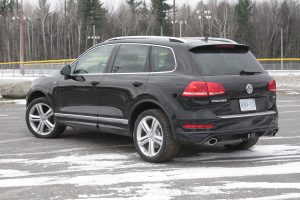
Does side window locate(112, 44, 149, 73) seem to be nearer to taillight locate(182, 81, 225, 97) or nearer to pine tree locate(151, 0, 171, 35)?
taillight locate(182, 81, 225, 97)

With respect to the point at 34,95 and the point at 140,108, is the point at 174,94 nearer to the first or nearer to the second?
the point at 140,108

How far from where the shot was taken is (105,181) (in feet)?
18.6

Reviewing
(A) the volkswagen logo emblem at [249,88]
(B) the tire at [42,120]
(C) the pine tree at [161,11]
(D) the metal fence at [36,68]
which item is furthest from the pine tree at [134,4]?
(A) the volkswagen logo emblem at [249,88]

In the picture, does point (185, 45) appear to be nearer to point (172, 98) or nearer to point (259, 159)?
point (172, 98)

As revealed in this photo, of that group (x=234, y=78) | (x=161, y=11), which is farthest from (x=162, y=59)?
(x=161, y=11)

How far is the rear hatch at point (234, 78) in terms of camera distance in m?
6.33

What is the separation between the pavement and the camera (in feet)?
17.0

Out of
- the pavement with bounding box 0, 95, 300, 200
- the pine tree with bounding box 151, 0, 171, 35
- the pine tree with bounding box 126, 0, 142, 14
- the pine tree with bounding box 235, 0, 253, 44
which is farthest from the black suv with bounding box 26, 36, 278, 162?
the pine tree with bounding box 126, 0, 142, 14

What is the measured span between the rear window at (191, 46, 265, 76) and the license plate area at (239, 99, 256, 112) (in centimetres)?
38

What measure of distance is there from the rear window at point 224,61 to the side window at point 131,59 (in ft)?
2.55

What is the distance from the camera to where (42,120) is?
8.81m

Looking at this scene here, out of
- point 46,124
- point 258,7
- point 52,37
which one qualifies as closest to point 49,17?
point 52,37

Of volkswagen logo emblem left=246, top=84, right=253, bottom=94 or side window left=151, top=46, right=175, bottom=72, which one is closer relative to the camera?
volkswagen logo emblem left=246, top=84, right=253, bottom=94

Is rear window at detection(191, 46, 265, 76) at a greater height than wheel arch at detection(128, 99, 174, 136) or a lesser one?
greater
